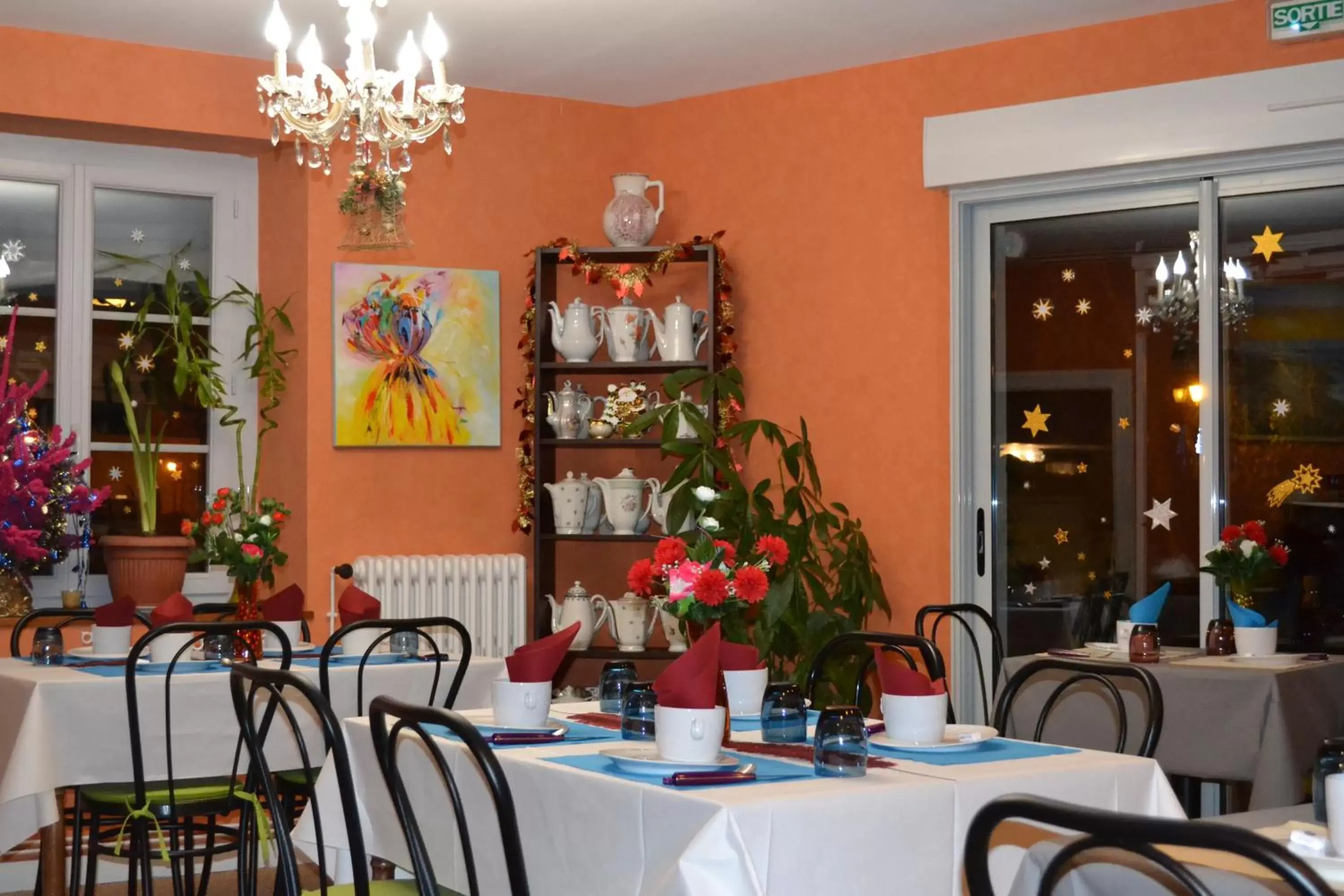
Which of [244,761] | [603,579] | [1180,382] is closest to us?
[244,761]

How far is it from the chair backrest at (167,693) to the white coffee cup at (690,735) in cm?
133

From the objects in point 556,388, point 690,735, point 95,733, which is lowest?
point 95,733

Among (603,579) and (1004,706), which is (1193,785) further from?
(603,579)

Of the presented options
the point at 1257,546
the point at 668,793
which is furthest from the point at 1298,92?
the point at 668,793

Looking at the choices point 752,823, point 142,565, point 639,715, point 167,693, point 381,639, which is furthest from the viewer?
point 142,565

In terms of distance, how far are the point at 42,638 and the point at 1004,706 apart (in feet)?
8.18

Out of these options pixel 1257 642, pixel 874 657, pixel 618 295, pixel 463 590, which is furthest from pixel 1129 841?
pixel 618 295

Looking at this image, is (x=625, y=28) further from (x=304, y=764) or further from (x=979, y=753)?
(x=979, y=753)

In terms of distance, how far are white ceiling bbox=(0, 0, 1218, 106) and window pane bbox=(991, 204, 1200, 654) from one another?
72 centimetres

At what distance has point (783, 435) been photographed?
5652 mm

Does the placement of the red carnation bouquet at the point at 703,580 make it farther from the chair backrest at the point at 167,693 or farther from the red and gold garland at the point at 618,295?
the red and gold garland at the point at 618,295

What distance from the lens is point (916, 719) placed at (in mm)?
2404

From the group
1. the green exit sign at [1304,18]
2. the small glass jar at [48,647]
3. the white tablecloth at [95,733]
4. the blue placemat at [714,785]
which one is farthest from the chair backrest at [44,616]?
the green exit sign at [1304,18]

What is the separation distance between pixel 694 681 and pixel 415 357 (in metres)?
3.63
